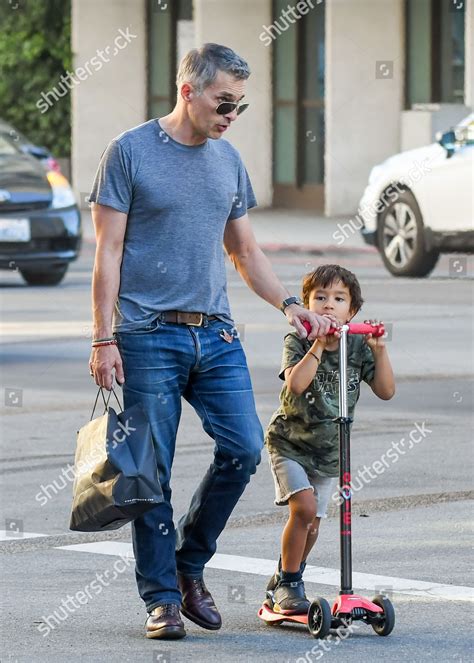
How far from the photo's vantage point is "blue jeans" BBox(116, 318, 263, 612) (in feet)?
20.8

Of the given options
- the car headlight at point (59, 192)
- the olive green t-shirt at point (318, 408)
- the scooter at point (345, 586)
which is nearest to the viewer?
the scooter at point (345, 586)

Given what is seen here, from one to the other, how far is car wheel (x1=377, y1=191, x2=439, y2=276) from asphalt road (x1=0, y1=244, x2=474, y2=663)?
4503 mm

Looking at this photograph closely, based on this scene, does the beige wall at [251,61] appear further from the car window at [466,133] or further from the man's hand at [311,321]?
the man's hand at [311,321]

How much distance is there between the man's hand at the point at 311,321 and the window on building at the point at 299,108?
25.8m

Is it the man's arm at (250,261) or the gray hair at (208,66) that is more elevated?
the gray hair at (208,66)

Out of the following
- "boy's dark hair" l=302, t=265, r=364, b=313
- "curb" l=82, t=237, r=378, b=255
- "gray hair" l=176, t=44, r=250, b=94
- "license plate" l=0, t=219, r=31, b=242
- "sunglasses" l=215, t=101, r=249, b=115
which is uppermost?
"gray hair" l=176, t=44, r=250, b=94

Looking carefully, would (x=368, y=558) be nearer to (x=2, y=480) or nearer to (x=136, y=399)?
(x=136, y=399)

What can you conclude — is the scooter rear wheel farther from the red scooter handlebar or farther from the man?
the red scooter handlebar

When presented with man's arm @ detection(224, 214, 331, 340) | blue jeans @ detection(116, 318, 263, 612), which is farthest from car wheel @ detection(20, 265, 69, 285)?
blue jeans @ detection(116, 318, 263, 612)

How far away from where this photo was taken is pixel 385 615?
245 inches

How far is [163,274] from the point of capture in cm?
636

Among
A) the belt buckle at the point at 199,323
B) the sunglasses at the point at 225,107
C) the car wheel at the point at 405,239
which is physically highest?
the sunglasses at the point at 225,107

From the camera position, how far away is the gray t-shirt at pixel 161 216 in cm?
629

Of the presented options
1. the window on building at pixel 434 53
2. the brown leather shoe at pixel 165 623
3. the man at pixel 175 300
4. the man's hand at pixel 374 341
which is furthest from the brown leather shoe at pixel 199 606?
the window on building at pixel 434 53
